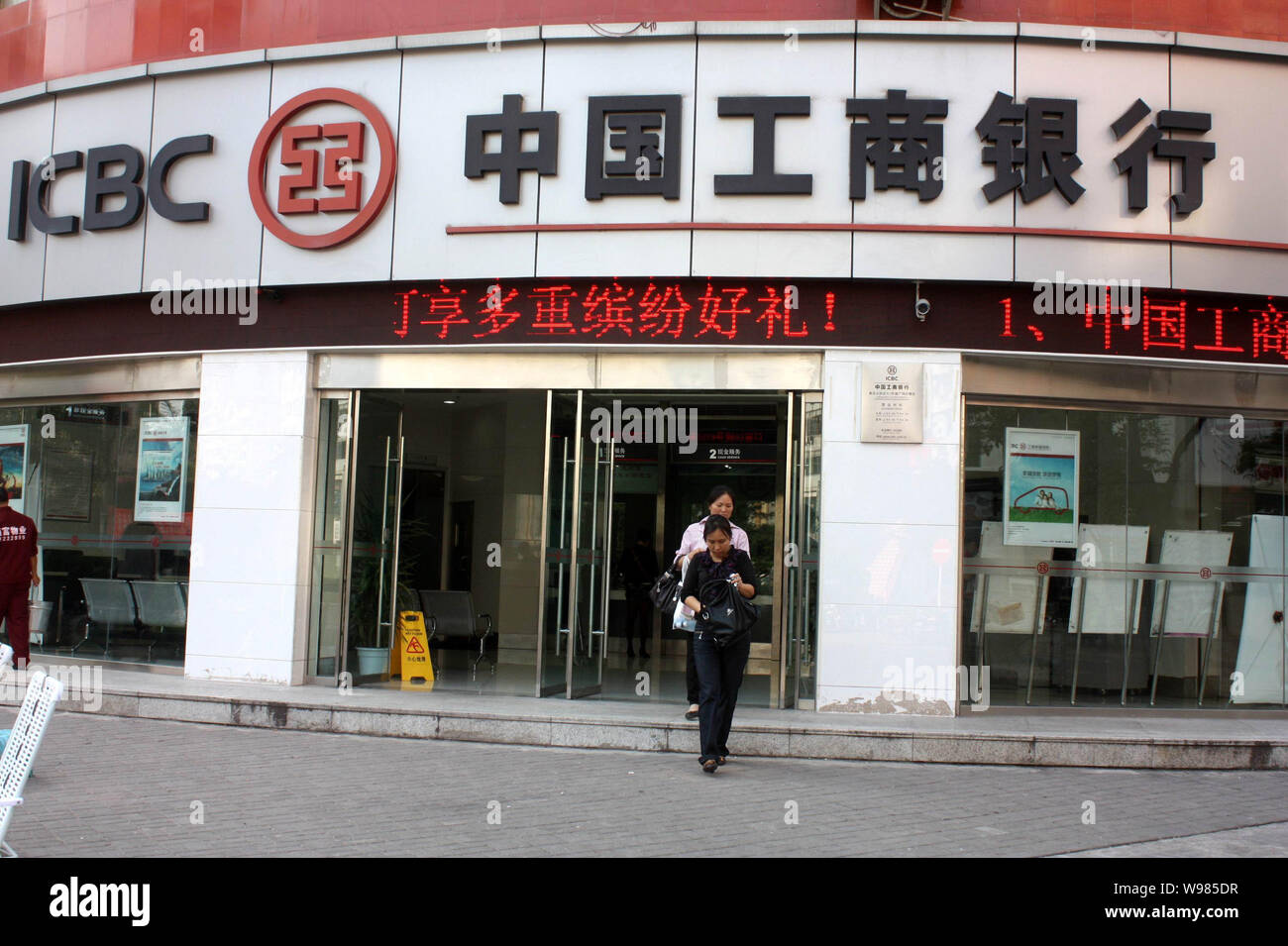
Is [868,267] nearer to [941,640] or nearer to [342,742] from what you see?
[941,640]

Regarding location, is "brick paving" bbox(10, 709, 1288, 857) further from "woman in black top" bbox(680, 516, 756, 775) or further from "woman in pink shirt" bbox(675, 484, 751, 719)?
"woman in pink shirt" bbox(675, 484, 751, 719)

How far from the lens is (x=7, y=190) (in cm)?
1202

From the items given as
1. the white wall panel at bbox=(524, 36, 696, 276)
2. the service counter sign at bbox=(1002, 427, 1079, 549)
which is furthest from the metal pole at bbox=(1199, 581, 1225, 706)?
the white wall panel at bbox=(524, 36, 696, 276)

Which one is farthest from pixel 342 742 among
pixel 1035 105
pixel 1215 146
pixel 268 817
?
pixel 1215 146

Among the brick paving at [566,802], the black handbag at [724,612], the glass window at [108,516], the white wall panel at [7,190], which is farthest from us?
the white wall panel at [7,190]

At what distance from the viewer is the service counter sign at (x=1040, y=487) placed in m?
10.1

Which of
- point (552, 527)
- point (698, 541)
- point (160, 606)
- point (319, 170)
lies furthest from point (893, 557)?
point (160, 606)

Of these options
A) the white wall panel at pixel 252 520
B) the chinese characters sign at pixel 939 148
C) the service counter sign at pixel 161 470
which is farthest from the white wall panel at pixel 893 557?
the service counter sign at pixel 161 470

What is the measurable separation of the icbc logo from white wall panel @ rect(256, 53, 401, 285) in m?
0.02

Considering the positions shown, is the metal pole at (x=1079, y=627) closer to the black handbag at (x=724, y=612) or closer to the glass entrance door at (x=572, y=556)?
the black handbag at (x=724, y=612)

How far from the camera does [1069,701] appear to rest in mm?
10094

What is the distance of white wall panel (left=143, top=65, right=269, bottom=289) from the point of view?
35.6 feet

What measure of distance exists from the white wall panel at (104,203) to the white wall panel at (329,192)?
1514 millimetres

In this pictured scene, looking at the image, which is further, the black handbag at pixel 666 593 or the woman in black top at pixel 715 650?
the black handbag at pixel 666 593
